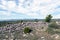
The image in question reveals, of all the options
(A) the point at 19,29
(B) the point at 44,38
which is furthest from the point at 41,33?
(A) the point at 19,29

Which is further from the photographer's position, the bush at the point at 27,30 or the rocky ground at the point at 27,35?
the bush at the point at 27,30

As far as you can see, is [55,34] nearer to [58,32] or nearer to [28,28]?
[58,32]

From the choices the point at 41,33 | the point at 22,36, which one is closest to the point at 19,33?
the point at 22,36

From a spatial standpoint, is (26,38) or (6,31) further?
(6,31)

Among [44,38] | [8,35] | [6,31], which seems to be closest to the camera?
[44,38]

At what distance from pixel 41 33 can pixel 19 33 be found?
363cm

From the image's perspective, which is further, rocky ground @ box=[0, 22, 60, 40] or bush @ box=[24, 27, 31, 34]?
bush @ box=[24, 27, 31, 34]

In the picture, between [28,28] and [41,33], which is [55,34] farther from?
[28,28]

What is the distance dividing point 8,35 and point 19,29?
292 cm

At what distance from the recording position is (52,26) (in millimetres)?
31297

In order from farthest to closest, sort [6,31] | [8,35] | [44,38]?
[6,31] < [8,35] < [44,38]

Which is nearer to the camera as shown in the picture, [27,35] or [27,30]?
[27,35]

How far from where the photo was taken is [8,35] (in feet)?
97.0

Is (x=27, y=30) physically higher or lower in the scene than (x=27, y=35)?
higher
